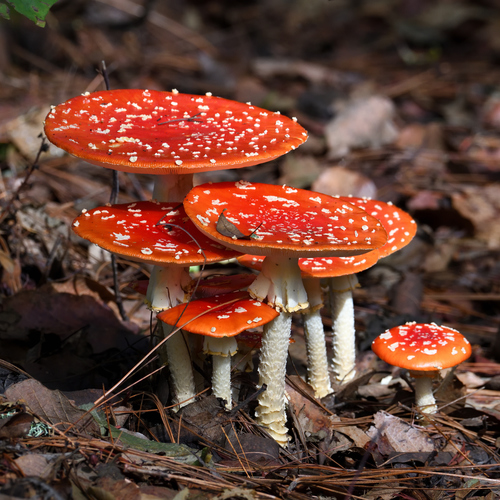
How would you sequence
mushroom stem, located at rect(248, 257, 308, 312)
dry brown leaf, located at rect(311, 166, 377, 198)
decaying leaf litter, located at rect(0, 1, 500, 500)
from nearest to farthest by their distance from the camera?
decaying leaf litter, located at rect(0, 1, 500, 500) → mushroom stem, located at rect(248, 257, 308, 312) → dry brown leaf, located at rect(311, 166, 377, 198)

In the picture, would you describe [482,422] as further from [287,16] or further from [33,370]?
[287,16]

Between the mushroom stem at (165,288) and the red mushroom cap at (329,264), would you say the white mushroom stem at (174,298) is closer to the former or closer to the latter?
the mushroom stem at (165,288)

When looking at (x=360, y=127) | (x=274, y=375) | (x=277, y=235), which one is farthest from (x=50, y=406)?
(x=360, y=127)

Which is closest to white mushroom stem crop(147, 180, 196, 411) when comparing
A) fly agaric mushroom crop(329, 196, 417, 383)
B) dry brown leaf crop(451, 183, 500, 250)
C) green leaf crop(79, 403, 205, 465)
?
green leaf crop(79, 403, 205, 465)

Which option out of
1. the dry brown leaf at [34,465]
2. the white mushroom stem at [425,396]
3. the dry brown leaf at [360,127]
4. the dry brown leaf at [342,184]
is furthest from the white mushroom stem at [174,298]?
the dry brown leaf at [360,127]

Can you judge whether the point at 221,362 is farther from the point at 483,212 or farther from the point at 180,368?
the point at 483,212

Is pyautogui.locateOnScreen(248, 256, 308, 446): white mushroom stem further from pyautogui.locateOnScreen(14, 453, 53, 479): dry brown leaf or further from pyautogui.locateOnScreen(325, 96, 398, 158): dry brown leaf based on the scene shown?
pyautogui.locateOnScreen(325, 96, 398, 158): dry brown leaf
